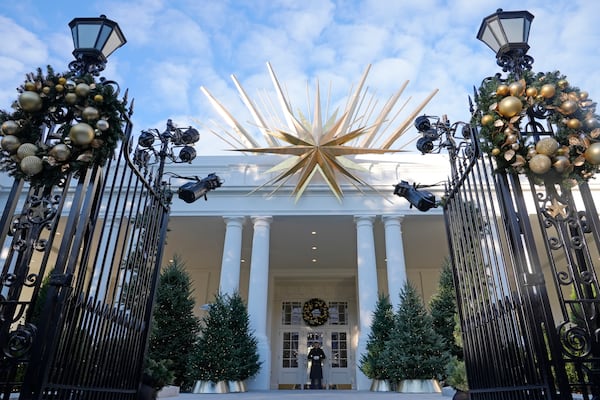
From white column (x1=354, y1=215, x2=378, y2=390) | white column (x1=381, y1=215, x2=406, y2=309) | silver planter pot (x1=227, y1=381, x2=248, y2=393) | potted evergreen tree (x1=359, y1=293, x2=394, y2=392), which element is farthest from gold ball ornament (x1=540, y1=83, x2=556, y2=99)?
white column (x1=354, y1=215, x2=378, y2=390)

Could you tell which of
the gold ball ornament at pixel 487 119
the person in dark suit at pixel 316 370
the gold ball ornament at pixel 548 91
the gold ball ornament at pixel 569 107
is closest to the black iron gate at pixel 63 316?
the gold ball ornament at pixel 487 119

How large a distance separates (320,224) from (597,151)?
13.6 metres

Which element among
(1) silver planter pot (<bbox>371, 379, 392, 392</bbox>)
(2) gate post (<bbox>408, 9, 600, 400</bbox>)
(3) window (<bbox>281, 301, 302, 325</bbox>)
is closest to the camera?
(2) gate post (<bbox>408, 9, 600, 400</bbox>)

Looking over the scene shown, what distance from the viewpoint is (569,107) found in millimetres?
3422

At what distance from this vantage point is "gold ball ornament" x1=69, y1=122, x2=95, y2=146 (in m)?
3.25

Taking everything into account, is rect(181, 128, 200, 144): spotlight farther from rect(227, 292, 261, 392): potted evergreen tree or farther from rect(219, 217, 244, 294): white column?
rect(219, 217, 244, 294): white column

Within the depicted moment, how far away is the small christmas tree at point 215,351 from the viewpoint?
11562mm

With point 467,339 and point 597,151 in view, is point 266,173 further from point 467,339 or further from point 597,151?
point 597,151

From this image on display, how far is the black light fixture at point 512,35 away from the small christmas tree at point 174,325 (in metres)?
10.9

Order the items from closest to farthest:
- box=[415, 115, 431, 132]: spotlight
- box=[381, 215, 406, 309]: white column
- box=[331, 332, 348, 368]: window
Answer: box=[415, 115, 431, 132]: spotlight, box=[381, 215, 406, 309]: white column, box=[331, 332, 348, 368]: window

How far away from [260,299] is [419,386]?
5815 mm

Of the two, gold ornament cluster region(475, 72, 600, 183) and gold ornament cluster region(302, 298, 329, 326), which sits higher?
gold ornament cluster region(302, 298, 329, 326)

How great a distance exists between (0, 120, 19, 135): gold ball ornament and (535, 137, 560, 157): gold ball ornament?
4.05m

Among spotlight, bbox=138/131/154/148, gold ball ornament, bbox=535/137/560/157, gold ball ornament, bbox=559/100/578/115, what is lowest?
gold ball ornament, bbox=535/137/560/157
